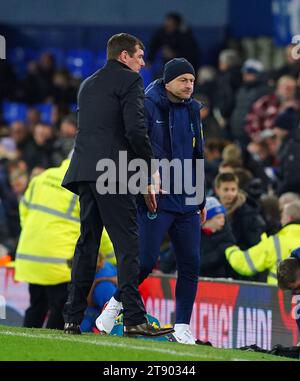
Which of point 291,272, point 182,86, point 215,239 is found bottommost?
point 291,272

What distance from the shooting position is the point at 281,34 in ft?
69.9

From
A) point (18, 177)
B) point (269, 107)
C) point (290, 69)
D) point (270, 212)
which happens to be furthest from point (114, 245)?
point (290, 69)

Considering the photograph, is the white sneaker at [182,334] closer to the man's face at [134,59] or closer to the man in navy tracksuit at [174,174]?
the man in navy tracksuit at [174,174]

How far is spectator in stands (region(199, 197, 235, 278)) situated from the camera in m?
12.9

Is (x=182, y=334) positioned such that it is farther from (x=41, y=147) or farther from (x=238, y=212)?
(x=41, y=147)

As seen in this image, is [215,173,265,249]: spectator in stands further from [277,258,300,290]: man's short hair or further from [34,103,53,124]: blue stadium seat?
[34,103,53,124]: blue stadium seat

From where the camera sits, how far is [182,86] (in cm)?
1023

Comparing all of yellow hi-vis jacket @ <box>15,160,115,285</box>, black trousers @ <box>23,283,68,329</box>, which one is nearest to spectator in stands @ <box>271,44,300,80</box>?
yellow hi-vis jacket @ <box>15,160,115,285</box>

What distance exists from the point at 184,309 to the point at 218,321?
2036 mm

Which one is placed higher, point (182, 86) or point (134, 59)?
point (134, 59)

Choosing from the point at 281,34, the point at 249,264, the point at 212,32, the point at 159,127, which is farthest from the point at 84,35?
the point at 159,127

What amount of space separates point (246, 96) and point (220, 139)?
1.89 metres

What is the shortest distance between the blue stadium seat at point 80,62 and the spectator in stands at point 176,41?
216 centimetres

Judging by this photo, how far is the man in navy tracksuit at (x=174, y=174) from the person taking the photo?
403 inches
